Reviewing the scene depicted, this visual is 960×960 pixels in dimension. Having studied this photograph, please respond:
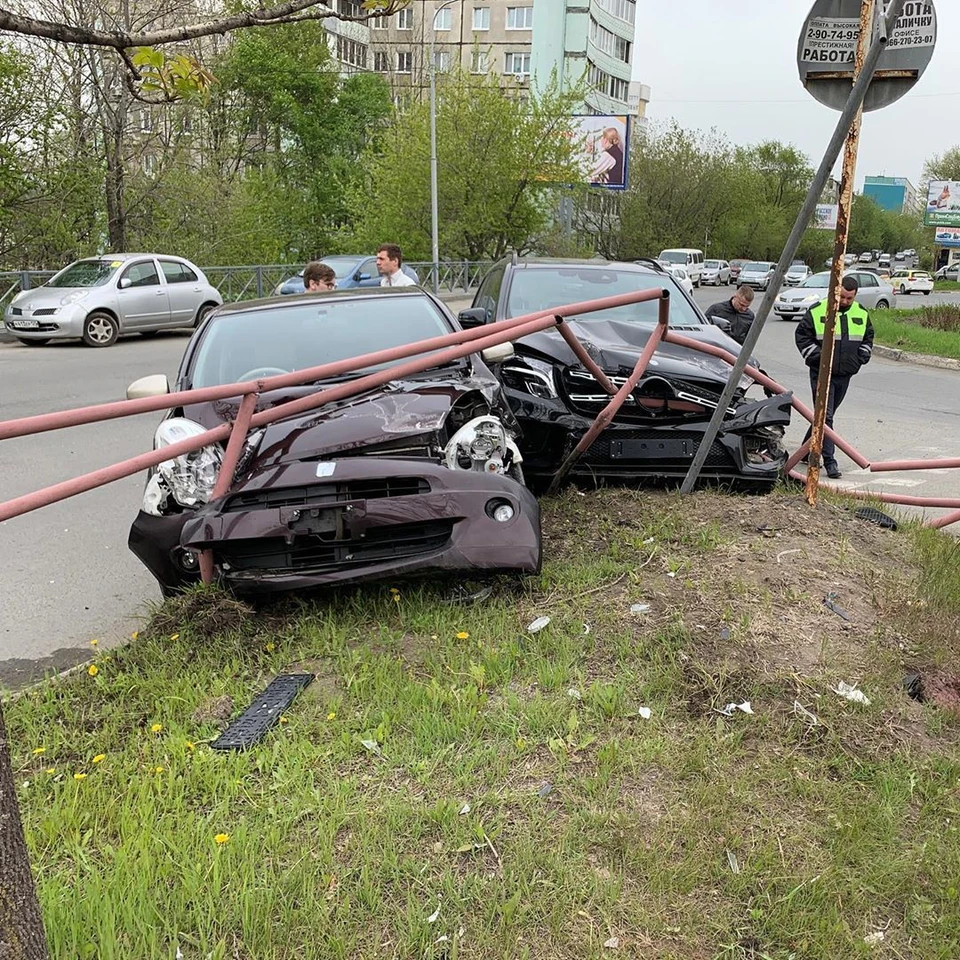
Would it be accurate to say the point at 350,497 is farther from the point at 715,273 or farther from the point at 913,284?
the point at 913,284

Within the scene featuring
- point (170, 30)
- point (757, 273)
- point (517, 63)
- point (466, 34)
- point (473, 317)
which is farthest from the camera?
point (466, 34)

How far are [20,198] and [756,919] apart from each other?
2088cm

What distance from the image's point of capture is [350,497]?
3850 millimetres

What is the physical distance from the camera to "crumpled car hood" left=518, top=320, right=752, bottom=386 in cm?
581

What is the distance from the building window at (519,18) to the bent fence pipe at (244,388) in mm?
71638

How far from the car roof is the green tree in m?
27.4

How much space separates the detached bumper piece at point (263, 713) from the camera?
3104mm

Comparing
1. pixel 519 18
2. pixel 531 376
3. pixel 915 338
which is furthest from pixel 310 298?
pixel 519 18

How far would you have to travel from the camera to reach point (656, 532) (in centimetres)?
482

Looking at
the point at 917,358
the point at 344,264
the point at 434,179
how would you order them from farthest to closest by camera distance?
the point at 434,179 < the point at 344,264 < the point at 917,358

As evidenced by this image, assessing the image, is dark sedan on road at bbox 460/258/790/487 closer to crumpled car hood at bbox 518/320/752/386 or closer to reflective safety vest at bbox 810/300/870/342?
crumpled car hood at bbox 518/320/752/386

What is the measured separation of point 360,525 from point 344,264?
A: 18.6 meters

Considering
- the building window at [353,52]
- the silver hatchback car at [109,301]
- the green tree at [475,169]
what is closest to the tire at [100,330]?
the silver hatchback car at [109,301]

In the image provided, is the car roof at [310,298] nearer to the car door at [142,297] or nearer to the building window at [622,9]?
the car door at [142,297]
